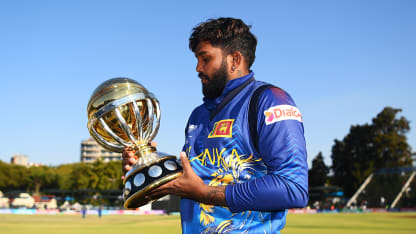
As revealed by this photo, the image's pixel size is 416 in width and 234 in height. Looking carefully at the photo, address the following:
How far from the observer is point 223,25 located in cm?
290

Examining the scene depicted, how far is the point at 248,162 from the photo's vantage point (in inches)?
105

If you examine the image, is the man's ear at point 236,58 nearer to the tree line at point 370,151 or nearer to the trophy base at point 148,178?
the trophy base at point 148,178

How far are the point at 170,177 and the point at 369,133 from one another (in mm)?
91766

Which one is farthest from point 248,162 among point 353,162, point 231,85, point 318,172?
point 318,172

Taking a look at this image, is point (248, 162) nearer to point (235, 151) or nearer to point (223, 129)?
point (235, 151)

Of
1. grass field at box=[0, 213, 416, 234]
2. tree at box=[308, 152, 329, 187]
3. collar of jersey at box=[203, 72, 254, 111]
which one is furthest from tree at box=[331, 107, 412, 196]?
collar of jersey at box=[203, 72, 254, 111]

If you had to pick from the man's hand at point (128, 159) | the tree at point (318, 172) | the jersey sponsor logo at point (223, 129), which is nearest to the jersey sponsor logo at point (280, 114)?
the jersey sponsor logo at point (223, 129)

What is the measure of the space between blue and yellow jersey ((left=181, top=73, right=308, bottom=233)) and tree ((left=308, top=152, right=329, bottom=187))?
321 feet

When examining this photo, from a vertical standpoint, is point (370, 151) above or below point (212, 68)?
above

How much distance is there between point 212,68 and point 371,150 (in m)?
91.0

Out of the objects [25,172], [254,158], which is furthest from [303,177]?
[25,172]

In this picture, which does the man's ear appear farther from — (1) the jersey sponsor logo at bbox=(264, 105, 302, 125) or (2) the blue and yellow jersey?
(1) the jersey sponsor logo at bbox=(264, 105, 302, 125)

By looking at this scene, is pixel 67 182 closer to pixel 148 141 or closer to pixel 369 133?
pixel 369 133

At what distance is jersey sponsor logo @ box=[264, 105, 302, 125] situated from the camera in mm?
2496
